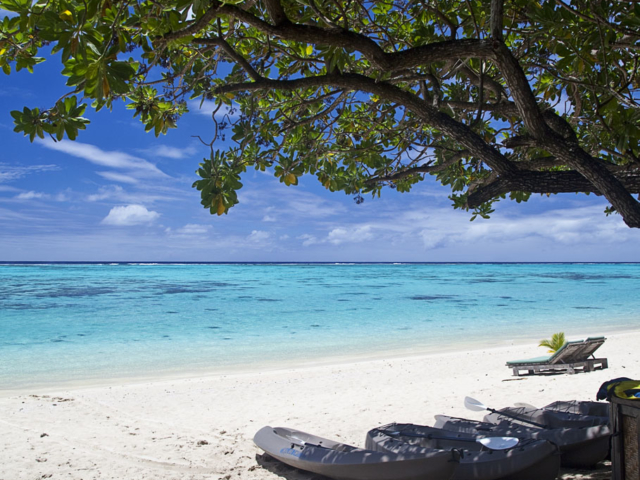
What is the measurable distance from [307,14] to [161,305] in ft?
76.0

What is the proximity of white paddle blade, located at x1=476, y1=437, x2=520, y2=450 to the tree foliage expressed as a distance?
1808 mm

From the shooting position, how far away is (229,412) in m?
6.44

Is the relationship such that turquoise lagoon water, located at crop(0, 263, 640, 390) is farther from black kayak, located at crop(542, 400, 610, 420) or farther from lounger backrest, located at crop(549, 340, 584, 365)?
black kayak, located at crop(542, 400, 610, 420)

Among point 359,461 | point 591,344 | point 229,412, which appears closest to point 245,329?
point 229,412

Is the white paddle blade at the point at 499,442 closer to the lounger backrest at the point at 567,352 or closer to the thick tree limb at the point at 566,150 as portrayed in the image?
the thick tree limb at the point at 566,150

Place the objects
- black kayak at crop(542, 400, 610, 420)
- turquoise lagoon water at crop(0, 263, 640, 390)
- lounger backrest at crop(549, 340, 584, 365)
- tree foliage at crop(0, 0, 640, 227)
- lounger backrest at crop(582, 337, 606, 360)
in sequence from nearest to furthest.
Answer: tree foliage at crop(0, 0, 640, 227)
black kayak at crop(542, 400, 610, 420)
lounger backrest at crop(549, 340, 584, 365)
lounger backrest at crop(582, 337, 606, 360)
turquoise lagoon water at crop(0, 263, 640, 390)

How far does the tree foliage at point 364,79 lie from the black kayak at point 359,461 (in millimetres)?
2108

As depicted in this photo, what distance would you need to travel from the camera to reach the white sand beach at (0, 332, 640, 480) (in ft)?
14.8

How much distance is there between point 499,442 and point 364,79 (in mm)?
2909

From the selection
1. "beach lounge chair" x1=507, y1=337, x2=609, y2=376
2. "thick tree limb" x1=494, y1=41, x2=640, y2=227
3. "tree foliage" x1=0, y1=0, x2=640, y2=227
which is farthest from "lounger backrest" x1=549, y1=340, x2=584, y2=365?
"thick tree limb" x1=494, y1=41, x2=640, y2=227

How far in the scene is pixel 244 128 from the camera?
4.49 meters

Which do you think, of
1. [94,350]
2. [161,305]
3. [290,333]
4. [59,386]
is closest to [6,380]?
[59,386]

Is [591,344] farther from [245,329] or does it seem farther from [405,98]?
[245,329]

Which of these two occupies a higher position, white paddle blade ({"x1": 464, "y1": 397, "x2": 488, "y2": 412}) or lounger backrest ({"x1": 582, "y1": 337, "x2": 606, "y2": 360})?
white paddle blade ({"x1": 464, "y1": 397, "x2": 488, "y2": 412})
